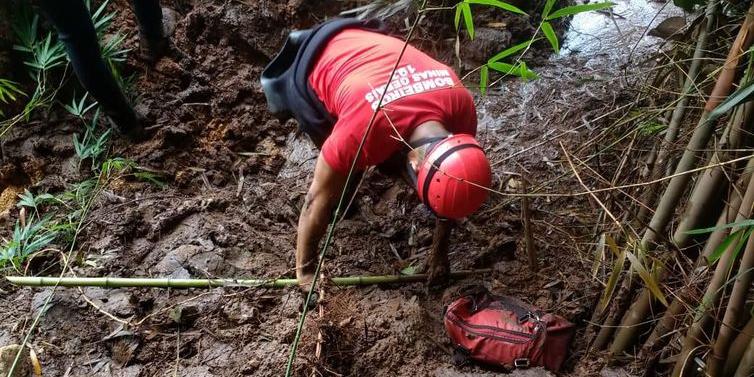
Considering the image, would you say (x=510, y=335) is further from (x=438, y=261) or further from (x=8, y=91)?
(x=8, y=91)

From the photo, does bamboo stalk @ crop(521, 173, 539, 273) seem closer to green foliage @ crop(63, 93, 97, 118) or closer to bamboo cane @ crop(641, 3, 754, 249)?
bamboo cane @ crop(641, 3, 754, 249)

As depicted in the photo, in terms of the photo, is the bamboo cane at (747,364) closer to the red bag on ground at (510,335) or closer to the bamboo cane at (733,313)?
the bamboo cane at (733,313)

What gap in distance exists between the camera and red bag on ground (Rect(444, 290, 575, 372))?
1.89 meters

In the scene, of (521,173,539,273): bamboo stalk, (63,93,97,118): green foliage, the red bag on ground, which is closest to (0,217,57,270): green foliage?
(63,93,97,118): green foliage

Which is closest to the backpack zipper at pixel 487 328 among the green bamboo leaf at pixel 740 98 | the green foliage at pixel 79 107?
the green bamboo leaf at pixel 740 98

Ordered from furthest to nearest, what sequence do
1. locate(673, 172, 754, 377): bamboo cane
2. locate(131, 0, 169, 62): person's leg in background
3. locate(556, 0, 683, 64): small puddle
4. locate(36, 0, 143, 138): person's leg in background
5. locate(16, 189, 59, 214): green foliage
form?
locate(556, 0, 683, 64): small puddle → locate(131, 0, 169, 62): person's leg in background → locate(16, 189, 59, 214): green foliage → locate(36, 0, 143, 138): person's leg in background → locate(673, 172, 754, 377): bamboo cane

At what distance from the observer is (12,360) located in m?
1.82

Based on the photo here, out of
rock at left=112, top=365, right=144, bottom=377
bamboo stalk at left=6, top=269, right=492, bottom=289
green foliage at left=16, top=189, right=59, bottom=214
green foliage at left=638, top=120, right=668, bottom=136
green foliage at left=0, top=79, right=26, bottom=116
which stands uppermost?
green foliage at left=638, top=120, right=668, bottom=136

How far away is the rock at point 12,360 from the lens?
1.79 meters

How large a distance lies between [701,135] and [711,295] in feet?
1.47

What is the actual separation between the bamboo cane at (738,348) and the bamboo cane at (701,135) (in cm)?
33

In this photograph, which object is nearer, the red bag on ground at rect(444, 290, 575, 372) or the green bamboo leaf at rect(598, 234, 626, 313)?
the green bamboo leaf at rect(598, 234, 626, 313)

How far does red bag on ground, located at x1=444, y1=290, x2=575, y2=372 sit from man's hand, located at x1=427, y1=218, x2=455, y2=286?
217 millimetres

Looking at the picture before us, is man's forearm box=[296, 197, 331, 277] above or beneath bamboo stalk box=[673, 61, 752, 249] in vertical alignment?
beneath
